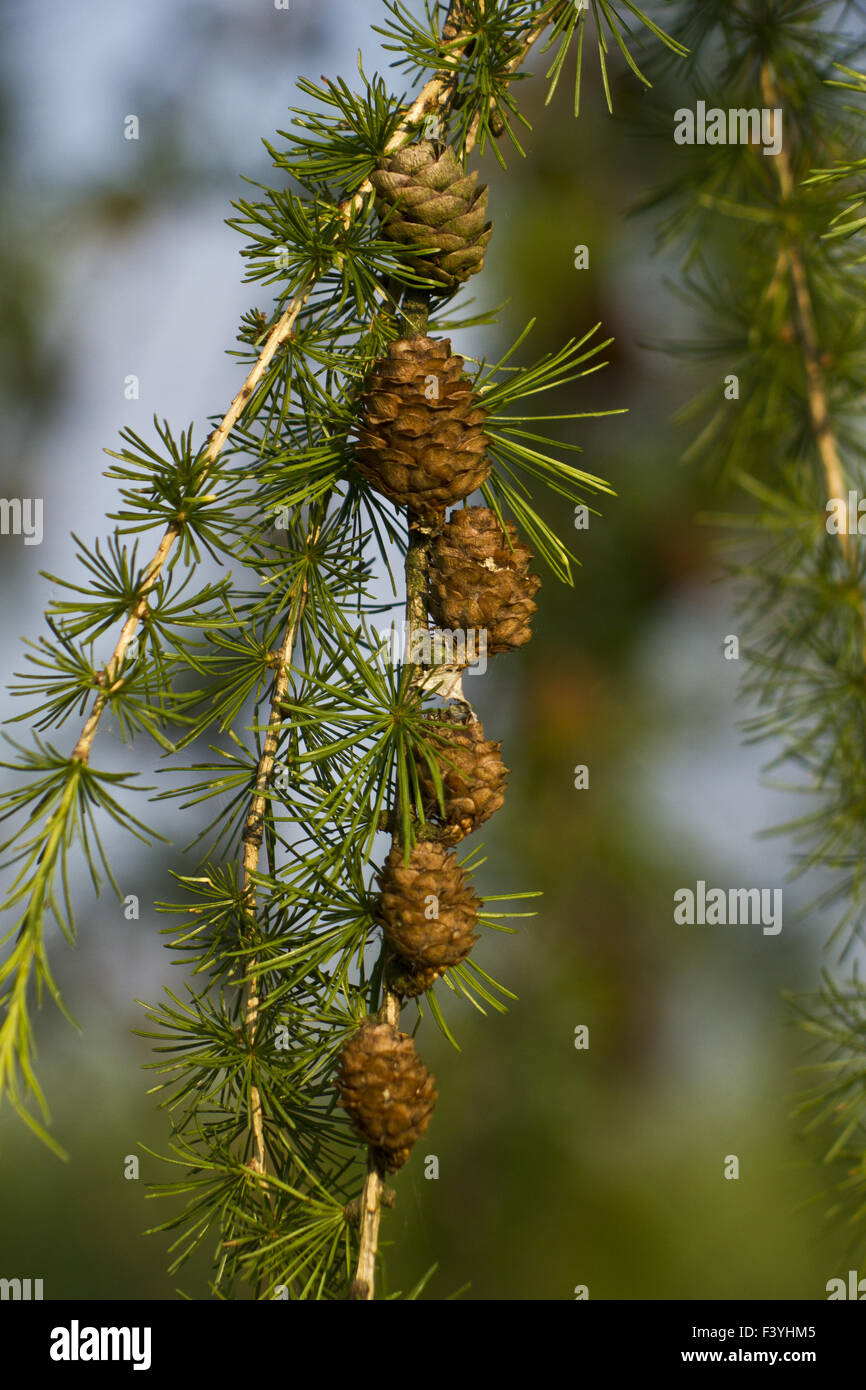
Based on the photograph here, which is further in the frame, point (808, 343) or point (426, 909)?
point (808, 343)

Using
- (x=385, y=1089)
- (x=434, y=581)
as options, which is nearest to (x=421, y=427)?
(x=434, y=581)

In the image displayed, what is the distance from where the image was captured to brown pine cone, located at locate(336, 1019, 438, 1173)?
0.88ft

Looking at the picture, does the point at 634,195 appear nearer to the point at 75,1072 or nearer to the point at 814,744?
the point at 814,744

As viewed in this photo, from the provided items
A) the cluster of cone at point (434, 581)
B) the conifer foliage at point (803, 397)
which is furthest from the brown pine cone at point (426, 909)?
the conifer foliage at point (803, 397)

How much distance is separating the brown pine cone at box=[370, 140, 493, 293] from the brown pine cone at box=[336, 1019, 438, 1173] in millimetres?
216

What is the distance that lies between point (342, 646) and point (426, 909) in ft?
0.27

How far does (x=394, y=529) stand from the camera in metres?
0.34

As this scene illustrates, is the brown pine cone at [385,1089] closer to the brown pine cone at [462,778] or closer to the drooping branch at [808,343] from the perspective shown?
the brown pine cone at [462,778]

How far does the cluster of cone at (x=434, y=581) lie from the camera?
0.90 ft

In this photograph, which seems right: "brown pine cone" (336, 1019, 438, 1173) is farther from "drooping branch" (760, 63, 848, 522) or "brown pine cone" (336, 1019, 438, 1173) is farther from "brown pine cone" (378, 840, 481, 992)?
"drooping branch" (760, 63, 848, 522)

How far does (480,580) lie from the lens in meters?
0.29

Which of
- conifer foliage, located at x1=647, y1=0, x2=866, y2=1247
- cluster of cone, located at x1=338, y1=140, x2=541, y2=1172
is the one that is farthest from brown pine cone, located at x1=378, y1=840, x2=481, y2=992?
conifer foliage, located at x1=647, y1=0, x2=866, y2=1247

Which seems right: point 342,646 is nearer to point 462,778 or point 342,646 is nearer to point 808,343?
point 462,778
